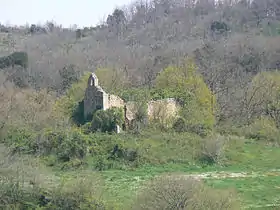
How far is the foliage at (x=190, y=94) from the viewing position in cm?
3572

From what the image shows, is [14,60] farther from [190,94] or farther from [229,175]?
[229,175]

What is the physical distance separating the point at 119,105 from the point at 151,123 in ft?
7.86

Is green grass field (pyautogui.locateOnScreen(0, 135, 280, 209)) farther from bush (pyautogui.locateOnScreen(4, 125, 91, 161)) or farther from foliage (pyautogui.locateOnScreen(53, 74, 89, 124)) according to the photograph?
foliage (pyautogui.locateOnScreen(53, 74, 89, 124))

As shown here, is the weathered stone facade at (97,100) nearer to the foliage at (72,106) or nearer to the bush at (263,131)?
the foliage at (72,106)

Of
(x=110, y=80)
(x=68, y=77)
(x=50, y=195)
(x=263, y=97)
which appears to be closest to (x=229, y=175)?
(x=50, y=195)

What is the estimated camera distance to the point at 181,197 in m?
15.3

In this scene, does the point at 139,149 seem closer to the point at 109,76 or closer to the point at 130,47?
the point at 109,76

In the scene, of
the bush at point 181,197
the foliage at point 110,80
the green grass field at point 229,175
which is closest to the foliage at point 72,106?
the foliage at point 110,80

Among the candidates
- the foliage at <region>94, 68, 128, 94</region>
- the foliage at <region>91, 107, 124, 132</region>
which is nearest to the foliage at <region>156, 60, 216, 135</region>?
the foliage at <region>91, 107, 124, 132</region>

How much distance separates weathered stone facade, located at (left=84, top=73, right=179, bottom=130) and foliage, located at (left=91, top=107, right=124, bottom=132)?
925 mm

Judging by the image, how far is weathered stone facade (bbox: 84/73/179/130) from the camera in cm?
3428

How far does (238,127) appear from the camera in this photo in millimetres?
38594

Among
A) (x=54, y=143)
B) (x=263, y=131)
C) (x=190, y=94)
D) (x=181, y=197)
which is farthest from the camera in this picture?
(x=190, y=94)

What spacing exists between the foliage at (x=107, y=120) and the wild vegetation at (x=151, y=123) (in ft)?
0.22
